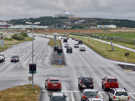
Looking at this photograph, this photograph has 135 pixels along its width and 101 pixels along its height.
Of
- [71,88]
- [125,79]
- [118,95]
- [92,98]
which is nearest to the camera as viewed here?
[92,98]

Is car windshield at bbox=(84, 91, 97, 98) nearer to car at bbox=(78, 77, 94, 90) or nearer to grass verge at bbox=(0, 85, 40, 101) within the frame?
grass verge at bbox=(0, 85, 40, 101)

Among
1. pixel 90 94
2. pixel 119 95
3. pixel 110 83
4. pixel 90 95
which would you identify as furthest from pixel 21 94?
pixel 119 95

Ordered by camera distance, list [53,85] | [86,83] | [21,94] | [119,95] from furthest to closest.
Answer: [86,83] < [53,85] < [21,94] < [119,95]

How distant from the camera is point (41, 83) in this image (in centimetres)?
4838

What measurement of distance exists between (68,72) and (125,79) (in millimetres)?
12726

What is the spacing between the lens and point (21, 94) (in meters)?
38.0

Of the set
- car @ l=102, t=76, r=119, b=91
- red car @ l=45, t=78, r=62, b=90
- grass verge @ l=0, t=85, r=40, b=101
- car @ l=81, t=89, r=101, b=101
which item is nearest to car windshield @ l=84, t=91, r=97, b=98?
car @ l=81, t=89, r=101, b=101

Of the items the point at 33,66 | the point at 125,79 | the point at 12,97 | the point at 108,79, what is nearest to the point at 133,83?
the point at 125,79

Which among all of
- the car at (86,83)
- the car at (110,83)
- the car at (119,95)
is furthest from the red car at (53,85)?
the car at (119,95)

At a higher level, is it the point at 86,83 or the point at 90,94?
the point at 90,94

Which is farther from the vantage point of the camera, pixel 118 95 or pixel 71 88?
pixel 71 88

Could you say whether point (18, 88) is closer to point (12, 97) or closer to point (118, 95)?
point (12, 97)

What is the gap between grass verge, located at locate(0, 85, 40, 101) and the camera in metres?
35.3

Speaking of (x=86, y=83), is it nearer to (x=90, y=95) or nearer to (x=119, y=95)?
(x=119, y=95)
